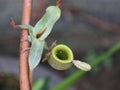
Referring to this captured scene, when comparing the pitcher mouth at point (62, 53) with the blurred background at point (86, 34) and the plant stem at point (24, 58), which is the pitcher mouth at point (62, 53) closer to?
the plant stem at point (24, 58)

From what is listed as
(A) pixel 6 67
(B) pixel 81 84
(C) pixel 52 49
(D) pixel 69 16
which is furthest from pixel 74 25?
(C) pixel 52 49

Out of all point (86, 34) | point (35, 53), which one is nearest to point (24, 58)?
point (35, 53)

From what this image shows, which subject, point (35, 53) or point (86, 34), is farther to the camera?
point (86, 34)

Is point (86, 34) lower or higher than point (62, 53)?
lower

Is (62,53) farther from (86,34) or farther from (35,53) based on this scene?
(86,34)

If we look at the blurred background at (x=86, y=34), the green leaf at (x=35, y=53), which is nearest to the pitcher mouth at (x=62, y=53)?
the green leaf at (x=35, y=53)

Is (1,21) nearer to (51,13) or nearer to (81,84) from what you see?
(81,84)

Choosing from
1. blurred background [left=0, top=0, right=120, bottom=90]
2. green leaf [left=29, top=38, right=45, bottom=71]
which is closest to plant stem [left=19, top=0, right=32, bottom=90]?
green leaf [left=29, top=38, right=45, bottom=71]
